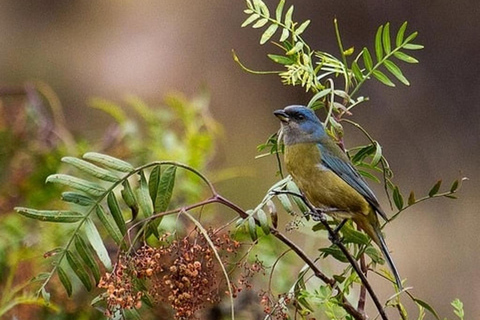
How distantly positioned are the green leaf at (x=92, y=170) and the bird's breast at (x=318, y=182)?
31 centimetres

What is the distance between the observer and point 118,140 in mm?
1995

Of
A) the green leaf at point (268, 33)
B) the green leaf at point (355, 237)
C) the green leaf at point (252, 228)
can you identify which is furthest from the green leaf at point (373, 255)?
the green leaf at point (268, 33)

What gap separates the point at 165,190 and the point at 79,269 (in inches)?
4.9

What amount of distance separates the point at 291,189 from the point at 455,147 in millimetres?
3288

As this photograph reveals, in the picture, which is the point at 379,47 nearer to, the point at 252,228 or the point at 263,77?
the point at 252,228

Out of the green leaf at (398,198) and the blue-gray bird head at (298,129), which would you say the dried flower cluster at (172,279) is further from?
the blue-gray bird head at (298,129)

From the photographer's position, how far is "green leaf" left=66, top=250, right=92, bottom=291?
0.95 metres

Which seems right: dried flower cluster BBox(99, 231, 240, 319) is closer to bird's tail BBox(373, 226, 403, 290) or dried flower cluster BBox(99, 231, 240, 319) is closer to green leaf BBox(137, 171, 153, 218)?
green leaf BBox(137, 171, 153, 218)

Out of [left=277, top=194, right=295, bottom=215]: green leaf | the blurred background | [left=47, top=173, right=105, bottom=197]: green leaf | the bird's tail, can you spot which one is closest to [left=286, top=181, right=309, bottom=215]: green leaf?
[left=277, top=194, right=295, bottom=215]: green leaf

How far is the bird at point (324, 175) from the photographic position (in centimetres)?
114

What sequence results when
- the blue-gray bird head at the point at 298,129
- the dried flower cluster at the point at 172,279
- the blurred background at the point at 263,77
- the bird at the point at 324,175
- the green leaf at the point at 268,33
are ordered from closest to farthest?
the dried flower cluster at the point at 172,279 < the green leaf at the point at 268,33 < the bird at the point at 324,175 < the blue-gray bird head at the point at 298,129 < the blurred background at the point at 263,77

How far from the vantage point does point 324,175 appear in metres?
1.26

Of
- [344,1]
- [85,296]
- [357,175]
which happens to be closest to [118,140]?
[85,296]

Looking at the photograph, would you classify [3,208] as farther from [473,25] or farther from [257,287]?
[473,25]
